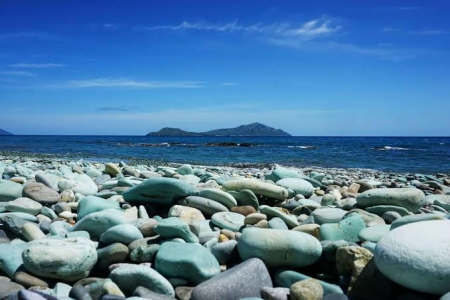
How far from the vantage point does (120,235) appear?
3.23 metres

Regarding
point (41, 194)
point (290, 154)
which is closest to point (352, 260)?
point (41, 194)

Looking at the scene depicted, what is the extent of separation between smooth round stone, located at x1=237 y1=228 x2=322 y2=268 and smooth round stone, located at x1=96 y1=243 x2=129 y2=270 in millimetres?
948

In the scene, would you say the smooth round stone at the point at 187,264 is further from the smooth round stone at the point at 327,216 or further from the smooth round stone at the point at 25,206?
the smooth round stone at the point at 25,206

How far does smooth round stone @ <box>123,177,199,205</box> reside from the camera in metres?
4.59

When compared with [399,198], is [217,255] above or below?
below

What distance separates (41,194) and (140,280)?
272 cm

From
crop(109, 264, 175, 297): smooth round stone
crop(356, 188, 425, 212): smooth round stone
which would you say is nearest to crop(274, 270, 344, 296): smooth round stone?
crop(109, 264, 175, 297): smooth round stone

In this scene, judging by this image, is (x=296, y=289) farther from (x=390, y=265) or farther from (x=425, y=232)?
(x=425, y=232)

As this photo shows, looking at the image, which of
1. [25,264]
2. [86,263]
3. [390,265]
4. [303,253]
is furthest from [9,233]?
[390,265]

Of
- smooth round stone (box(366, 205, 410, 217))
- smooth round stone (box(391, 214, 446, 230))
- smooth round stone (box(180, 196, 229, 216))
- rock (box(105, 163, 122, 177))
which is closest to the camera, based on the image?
smooth round stone (box(391, 214, 446, 230))

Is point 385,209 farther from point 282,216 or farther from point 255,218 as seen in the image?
point 255,218

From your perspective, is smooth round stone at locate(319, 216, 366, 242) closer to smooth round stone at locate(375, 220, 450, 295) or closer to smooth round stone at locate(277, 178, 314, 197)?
smooth round stone at locate(375, 220, 450, 295)

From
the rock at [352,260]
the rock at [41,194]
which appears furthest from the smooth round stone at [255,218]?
the rock at [41,194]

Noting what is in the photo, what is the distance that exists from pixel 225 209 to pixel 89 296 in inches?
82.5
